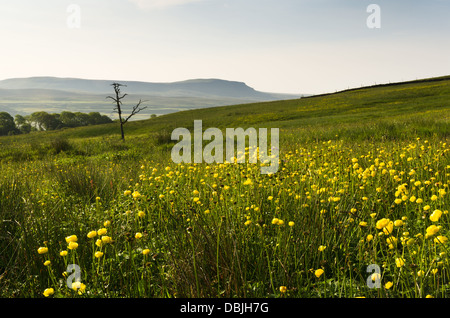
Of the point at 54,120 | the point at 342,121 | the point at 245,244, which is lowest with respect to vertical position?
the point at 245,244

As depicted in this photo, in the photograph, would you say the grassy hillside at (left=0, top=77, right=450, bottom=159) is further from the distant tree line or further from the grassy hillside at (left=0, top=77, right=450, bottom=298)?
the distant tree line

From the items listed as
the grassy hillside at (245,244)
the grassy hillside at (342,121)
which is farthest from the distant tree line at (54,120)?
the grassy hillside at (245,244)

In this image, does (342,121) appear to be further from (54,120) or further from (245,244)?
(54,120)

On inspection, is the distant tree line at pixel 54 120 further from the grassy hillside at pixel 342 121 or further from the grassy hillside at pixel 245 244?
the grassy hillside at pixel 245 244

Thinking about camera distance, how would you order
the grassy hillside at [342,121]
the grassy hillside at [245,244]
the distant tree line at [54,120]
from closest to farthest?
the grassy hillside at [245,244], the grassy hillside at [342,121], the distant tree line at [54,120]

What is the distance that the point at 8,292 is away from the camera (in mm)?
2322

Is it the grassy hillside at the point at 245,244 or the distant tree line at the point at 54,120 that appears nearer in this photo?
the grassy hillside at the point at 245,244

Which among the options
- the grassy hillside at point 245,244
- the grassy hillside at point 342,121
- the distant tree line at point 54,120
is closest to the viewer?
the grassy hillside at point 245,244

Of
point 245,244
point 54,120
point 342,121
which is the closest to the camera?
point 245,244

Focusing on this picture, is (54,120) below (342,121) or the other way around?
the other way around

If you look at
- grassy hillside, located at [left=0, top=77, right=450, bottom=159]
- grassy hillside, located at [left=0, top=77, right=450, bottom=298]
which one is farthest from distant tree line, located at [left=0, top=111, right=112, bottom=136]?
grassy hillside, located at [left=0, top=77, right=450, bottom=298]

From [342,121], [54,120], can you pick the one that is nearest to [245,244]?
[342,121]
